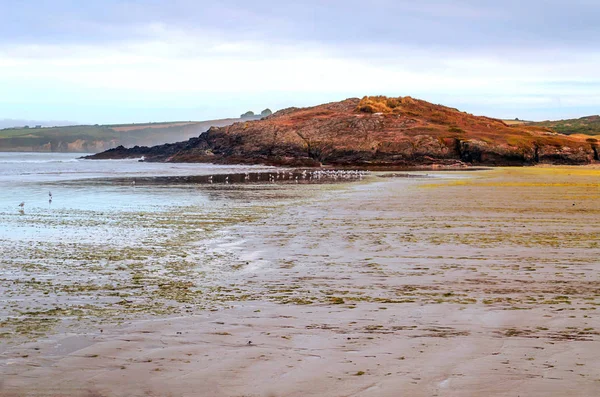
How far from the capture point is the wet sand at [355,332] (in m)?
6.19

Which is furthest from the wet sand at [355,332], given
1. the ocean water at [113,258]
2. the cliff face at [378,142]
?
the cliff face at [378,142]

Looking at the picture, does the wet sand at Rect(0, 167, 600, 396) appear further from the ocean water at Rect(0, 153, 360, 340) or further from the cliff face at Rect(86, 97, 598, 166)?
the cliff face at Rect(86, 97, 598, 166)

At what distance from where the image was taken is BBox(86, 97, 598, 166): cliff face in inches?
3652

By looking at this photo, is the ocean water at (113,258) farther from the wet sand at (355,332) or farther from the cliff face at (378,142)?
the cliff face at (378,142)

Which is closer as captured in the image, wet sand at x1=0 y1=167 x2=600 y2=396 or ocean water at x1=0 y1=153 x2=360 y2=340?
wet sand at x1=0 y1=167 x2=600 y2=396

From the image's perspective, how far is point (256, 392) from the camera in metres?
5.97

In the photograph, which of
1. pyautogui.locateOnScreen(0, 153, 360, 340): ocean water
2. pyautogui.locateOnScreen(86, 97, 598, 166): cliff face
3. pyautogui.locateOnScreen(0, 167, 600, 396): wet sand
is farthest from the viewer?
pyautogui.locateOnScreen(86, 97, 598, 166): cliff face

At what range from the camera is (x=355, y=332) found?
7.87 meters

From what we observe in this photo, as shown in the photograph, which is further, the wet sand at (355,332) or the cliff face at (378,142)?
the cliff face at (378,142)

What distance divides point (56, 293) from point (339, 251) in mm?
6400

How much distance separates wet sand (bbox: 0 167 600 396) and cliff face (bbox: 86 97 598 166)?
74490mm

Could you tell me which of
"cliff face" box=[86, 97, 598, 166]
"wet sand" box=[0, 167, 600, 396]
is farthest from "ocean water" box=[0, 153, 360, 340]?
"cliff face" box=[86, 97, 598, 166]

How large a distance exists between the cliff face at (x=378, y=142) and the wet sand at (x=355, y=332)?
7449 centimetres

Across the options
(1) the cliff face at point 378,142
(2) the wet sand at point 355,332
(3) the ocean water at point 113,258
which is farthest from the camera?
(1) the cliff face at point 378,142
